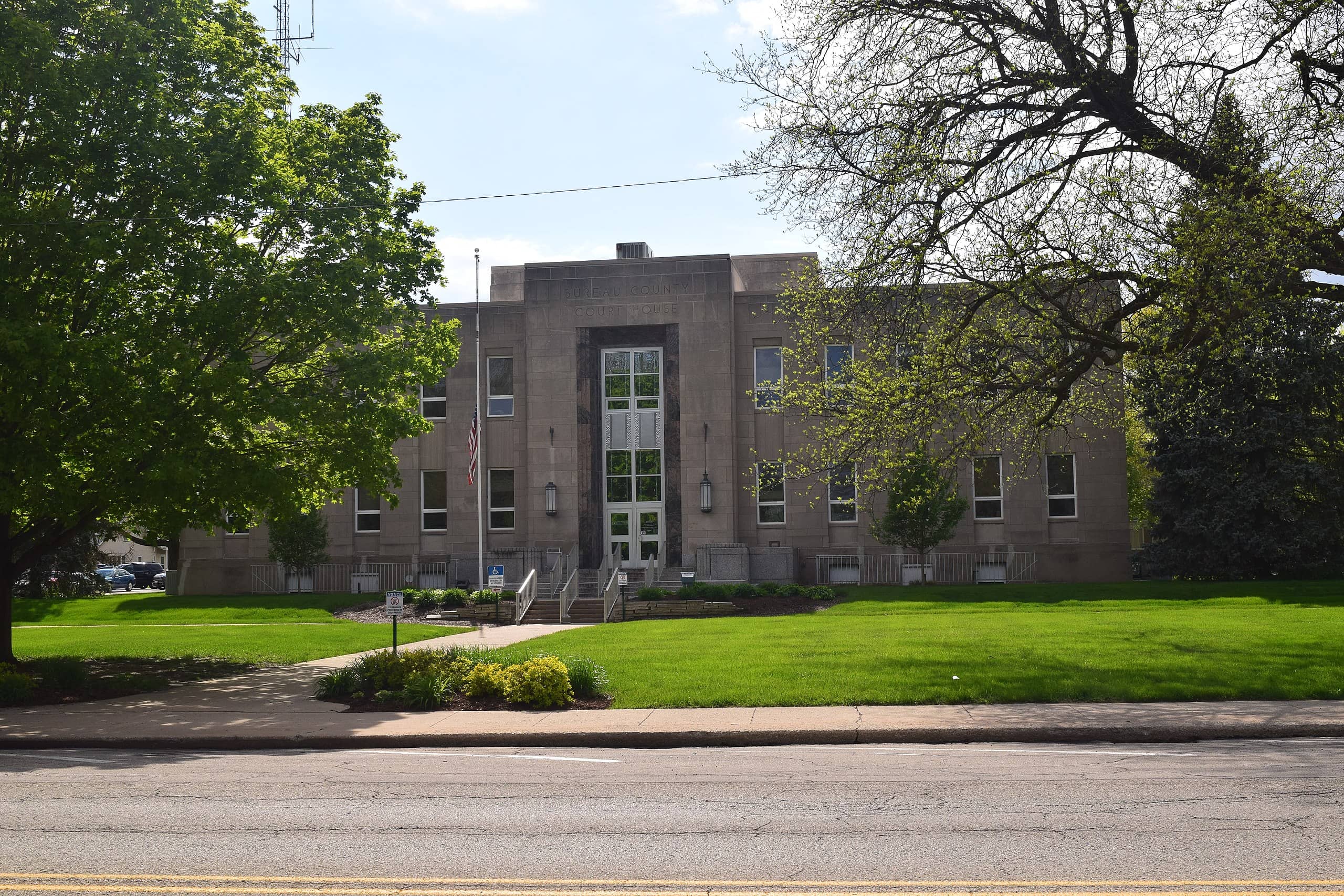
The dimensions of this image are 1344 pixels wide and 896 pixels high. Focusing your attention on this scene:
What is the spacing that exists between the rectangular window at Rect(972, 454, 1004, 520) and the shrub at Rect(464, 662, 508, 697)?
27.4 metres

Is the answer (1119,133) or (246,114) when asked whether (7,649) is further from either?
(1119,133)

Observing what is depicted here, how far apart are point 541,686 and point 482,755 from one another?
2.80 m

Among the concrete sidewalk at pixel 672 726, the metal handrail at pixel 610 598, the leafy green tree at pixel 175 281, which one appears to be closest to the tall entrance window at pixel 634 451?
the metal handrail at pixel 610 598

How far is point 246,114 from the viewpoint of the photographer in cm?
1706

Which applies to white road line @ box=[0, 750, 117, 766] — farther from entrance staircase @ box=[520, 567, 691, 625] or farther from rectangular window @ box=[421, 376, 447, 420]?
rectangular window @ box=[421, 376, 447, 420]

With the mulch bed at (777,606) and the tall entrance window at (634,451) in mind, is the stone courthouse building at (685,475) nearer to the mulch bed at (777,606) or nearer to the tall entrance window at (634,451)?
the tall entrance window at (634,451)

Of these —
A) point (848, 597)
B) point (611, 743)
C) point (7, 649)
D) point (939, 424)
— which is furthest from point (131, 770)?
point (848, 597)

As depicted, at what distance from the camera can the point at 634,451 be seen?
3931 cm

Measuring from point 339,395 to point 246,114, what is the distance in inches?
176

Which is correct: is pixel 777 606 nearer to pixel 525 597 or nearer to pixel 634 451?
pixel 525 597

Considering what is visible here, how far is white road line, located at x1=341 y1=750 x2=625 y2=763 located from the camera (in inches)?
427

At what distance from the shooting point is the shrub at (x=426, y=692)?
47.2ft

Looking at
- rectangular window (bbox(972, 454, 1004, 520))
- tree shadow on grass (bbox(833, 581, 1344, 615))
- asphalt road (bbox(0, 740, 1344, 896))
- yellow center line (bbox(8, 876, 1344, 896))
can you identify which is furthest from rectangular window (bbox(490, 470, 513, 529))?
yellow center line (bbox(8, 876, 1344, 896))

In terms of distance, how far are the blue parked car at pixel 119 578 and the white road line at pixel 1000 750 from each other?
59.5 metres
